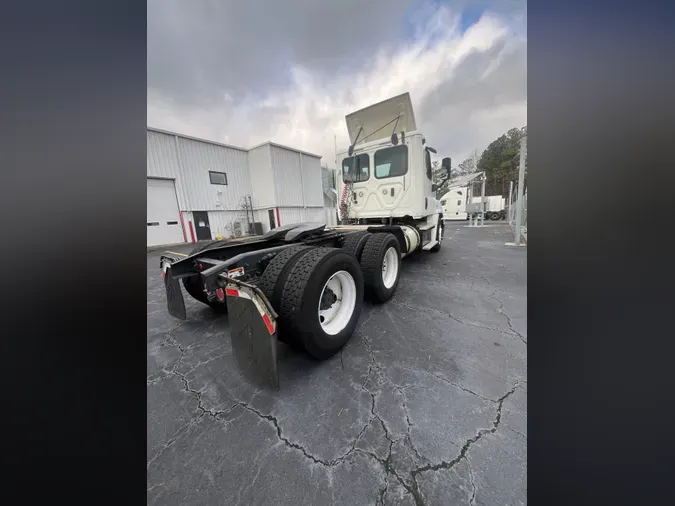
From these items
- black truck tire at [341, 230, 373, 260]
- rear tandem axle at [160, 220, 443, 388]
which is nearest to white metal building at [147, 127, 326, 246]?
rear tandem axle at [160, 220, 443, 388]

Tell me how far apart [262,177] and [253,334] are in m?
15.5

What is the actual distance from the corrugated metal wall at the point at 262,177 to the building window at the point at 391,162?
11425 mm

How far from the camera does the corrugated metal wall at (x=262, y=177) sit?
15.1 metres

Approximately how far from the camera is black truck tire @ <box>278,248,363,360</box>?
6.32 ft

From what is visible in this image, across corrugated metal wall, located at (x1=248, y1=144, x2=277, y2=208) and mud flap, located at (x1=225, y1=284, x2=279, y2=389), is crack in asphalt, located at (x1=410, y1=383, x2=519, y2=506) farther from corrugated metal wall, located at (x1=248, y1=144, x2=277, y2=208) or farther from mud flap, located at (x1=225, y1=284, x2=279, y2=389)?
corrugated metal wall, located at (x1=248, y1=144, x2=277, y2=208)

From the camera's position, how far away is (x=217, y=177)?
14.0 metres

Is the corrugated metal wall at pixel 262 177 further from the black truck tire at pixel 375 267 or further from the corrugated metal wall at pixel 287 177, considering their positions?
the black truck tire at pixel 375 267

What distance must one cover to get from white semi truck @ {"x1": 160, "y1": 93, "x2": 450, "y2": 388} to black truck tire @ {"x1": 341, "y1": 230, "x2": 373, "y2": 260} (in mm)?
15

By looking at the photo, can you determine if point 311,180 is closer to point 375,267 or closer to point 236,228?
point 236,228
